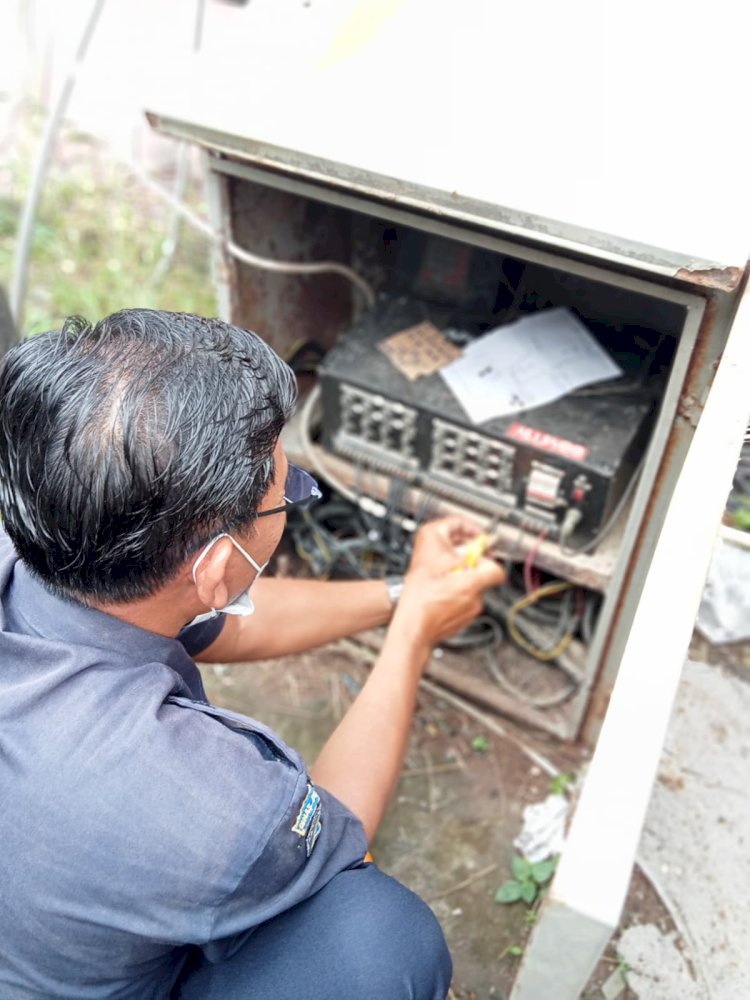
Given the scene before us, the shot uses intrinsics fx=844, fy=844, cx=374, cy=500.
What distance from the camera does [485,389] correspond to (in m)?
1.44

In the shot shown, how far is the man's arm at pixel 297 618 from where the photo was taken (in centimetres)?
126

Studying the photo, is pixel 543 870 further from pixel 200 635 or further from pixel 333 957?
pixel 200 635

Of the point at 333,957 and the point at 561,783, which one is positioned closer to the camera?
the point at 333,957

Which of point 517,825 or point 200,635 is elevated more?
point 200,635

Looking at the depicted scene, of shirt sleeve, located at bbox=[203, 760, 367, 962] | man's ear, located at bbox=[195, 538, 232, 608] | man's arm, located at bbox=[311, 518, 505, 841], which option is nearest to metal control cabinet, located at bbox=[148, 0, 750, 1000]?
man's arm, located at bbox=[311, 518, 505, 841]

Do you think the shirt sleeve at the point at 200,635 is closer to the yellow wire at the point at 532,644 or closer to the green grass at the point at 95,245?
the yellow wire at the point at 532,644

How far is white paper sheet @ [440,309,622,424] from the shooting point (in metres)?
1.42

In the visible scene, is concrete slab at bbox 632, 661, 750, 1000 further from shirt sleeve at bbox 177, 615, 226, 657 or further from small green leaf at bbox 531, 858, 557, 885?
shirt sleeve at bbox 177, 615, 226, 657

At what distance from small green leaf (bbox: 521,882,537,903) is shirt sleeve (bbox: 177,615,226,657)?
673 millimetres

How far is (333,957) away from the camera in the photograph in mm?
890

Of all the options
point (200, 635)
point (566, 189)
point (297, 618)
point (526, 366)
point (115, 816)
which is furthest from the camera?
point (526, 366)

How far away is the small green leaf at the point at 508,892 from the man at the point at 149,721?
0.49 m

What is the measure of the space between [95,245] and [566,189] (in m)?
2.28

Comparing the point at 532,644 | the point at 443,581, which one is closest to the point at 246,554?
the point at 443,581
